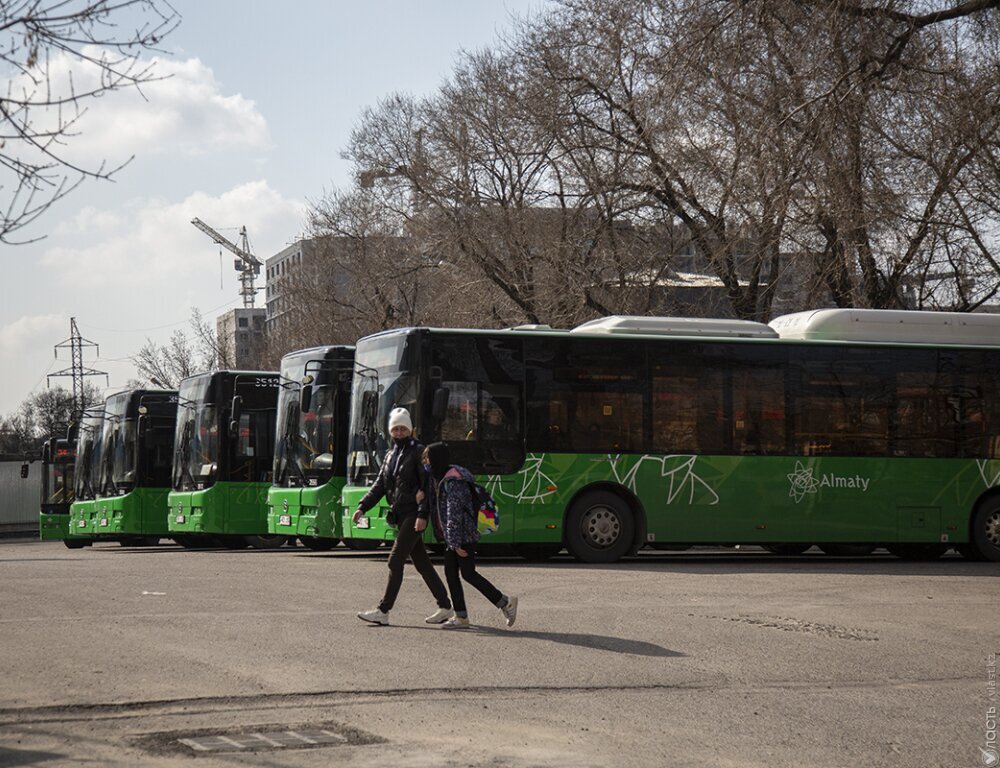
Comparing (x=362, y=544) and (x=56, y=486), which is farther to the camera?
(x=56, y=486)

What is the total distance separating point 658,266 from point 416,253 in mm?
10684

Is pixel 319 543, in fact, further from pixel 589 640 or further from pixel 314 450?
pixel 589 640

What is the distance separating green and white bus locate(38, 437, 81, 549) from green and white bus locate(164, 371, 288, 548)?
11.5 metres

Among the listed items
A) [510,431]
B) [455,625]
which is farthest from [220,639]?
[510,431]

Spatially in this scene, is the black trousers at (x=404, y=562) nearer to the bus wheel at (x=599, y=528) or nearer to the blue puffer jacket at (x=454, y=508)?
the blue puffer jacket at (x=454, y=508)

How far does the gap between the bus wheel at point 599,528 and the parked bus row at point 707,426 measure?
2 centimetres

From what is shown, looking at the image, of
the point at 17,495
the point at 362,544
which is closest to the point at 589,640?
the point at 362,544

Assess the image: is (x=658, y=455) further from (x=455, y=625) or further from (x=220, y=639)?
(x=220, y=639)

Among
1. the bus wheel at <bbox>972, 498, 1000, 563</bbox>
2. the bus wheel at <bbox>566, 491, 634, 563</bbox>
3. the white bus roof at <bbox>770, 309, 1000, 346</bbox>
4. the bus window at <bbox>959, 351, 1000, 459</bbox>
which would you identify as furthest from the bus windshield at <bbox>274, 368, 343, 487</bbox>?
the bus wheel at <bbox>972, 498, 1000, 563</bbox>

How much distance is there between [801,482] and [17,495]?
2093 inches

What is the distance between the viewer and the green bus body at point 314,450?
24.5 meters

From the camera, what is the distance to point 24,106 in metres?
8.70

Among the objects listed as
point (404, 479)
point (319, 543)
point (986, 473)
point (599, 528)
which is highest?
point (986, 473)

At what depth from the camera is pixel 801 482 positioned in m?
21.9
